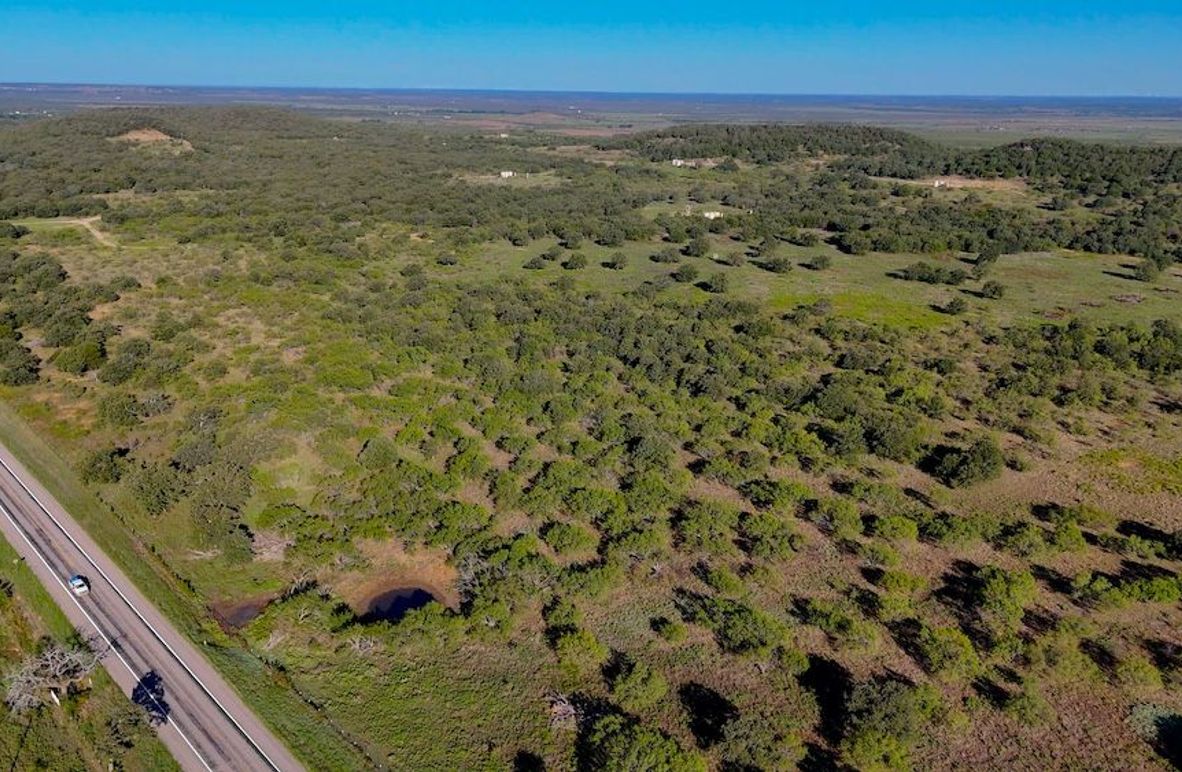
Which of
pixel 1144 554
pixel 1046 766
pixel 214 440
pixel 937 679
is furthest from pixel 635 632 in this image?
pixel 214 440

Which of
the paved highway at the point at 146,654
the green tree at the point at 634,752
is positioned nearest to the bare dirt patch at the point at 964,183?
the green tree at the point at 634,752

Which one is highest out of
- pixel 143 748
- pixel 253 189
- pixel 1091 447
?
pixel 253 189

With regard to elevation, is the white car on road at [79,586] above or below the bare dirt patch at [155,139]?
below

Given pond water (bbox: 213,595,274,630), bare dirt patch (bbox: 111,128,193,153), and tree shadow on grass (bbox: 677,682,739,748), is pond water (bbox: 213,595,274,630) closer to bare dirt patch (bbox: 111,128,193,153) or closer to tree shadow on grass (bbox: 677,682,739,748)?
tree shadow on grass (bbox: 677,682,739,748)

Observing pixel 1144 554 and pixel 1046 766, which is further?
pixel 1144 554

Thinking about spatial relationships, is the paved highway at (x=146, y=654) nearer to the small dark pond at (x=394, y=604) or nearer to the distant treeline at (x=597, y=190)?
the small dark pond at (x=394, y=604)

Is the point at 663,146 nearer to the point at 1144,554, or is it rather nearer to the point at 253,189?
the point at 253,189
